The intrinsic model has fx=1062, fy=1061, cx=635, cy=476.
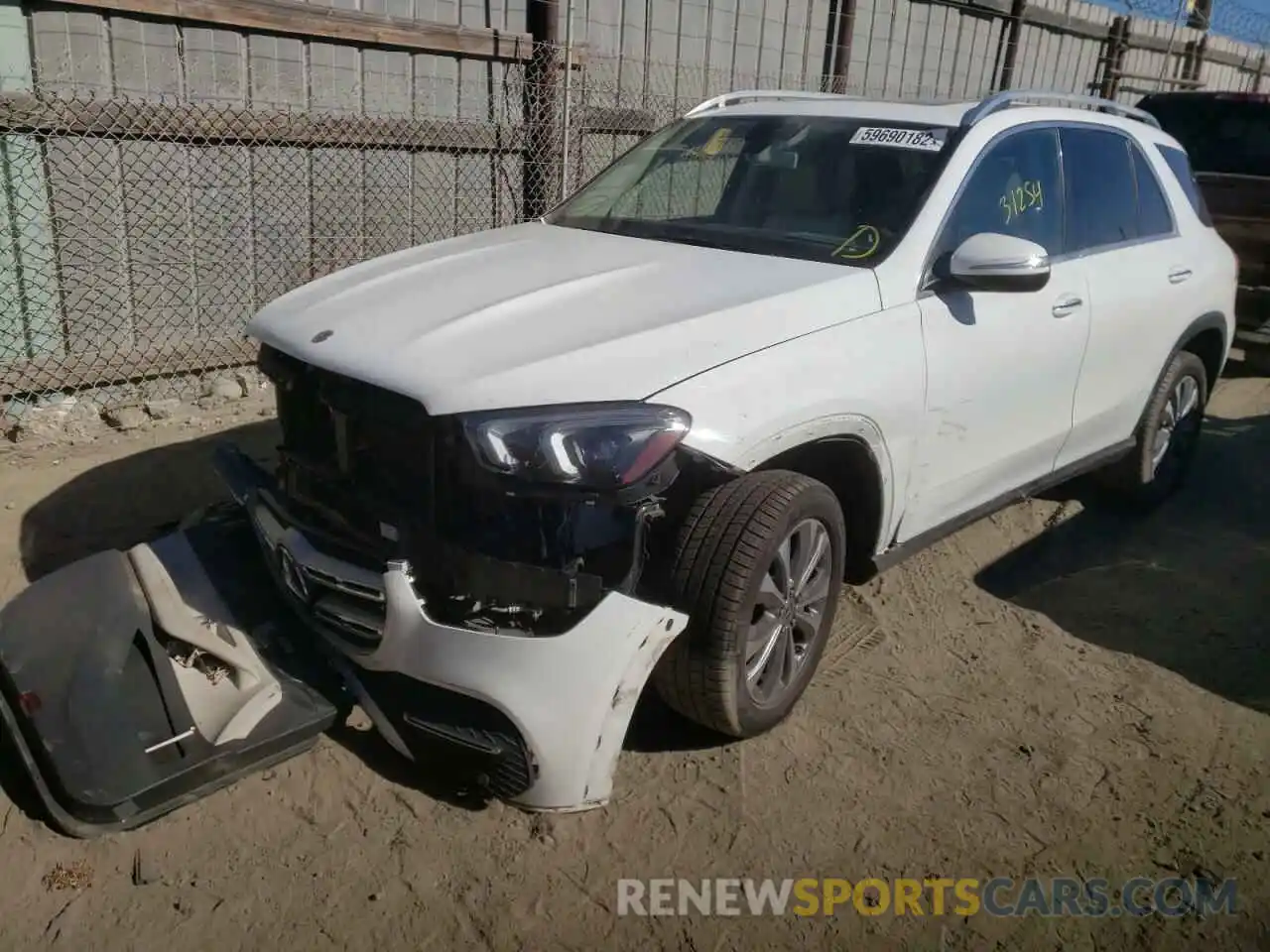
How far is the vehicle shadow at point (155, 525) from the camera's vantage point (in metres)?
2.97

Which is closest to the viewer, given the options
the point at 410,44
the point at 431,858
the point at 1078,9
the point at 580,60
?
the point at 431,858

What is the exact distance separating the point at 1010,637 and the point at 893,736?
932 mm

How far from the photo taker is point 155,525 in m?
4.38

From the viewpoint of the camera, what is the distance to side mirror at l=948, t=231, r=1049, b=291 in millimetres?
3364

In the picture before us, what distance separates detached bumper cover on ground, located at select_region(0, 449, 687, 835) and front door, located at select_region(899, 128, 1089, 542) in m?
1.39

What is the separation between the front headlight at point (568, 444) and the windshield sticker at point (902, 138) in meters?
1.81

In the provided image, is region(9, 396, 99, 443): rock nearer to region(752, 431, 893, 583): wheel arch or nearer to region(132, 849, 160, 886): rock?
region(132, 849, 160, 886): rock

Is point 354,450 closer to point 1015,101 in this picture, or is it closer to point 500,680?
point 500,680

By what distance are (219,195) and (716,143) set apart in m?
2.76

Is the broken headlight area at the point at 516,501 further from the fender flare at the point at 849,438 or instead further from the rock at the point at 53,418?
the rock at the point at 53,418

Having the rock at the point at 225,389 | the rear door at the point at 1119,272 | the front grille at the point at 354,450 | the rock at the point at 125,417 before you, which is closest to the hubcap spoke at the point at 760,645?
the front grille at the point at 354,450

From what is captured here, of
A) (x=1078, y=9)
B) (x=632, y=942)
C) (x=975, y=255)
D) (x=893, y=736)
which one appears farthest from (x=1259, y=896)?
(x=1078, y=9)

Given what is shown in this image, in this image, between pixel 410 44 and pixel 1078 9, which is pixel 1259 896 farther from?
pixel 1078 9

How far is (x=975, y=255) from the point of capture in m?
3.41
